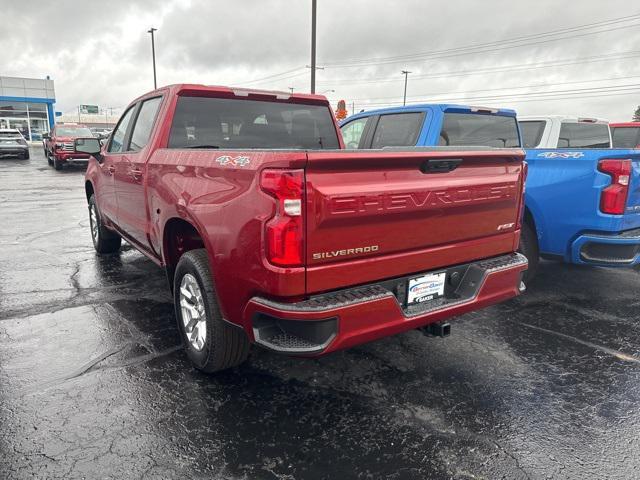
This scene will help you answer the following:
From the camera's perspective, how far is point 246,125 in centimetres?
421

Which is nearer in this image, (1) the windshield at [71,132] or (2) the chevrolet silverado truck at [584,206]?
(2) the chevrolet silverado truck at [584,206]

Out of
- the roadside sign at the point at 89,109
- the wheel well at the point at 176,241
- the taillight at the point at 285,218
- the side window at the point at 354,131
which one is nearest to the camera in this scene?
the taillight at the point at 285,218

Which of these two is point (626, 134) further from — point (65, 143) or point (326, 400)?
point (65, 143)

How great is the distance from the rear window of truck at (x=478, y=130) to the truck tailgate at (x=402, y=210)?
196cm

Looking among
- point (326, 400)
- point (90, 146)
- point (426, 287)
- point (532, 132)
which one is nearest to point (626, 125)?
point (532, 132)

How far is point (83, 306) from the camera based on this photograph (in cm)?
457

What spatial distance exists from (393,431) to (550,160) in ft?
10.9

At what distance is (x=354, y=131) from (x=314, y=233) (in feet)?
13.4

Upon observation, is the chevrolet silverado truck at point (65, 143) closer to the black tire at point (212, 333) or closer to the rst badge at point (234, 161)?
the black tire at point (212, 333)

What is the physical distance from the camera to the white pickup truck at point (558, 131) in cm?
679

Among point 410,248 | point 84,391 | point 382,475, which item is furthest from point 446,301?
point 84,391

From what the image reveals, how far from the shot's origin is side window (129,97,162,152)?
4199 millimetres

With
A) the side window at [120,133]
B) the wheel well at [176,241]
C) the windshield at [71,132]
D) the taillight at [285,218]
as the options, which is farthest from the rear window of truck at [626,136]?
the windshield at [71,132]

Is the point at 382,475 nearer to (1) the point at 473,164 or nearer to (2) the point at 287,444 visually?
(2) the point at 287,444
